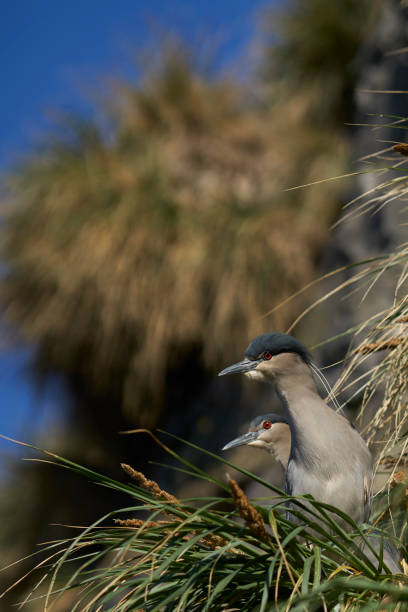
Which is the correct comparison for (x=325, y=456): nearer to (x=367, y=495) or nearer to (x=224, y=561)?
(x=367, y=495)

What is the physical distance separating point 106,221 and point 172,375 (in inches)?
47.0

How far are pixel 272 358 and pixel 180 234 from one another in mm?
2835

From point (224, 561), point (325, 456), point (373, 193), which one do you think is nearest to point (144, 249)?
point (373, 193)

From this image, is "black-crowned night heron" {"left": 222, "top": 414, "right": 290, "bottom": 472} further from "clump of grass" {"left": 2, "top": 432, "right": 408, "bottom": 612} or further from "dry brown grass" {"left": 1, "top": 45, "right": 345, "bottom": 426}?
"dry brown grass" {"left": 1, "top": 45, "right": 345, "bottom": 426}

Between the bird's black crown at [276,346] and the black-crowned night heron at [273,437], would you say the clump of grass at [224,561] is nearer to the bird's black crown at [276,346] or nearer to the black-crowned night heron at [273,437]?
the bird's black crown at [276,346]

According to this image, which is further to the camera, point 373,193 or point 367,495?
point 373,193

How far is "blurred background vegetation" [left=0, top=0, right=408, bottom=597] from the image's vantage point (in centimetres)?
455

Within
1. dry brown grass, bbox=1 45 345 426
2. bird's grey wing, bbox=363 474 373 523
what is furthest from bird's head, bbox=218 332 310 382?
dry brown grass, bbox=1 45 345 426

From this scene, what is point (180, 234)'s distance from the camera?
4773mm

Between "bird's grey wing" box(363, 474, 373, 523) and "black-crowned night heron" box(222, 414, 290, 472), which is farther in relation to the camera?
"black-crowned night heron" box(222, 414, 290, 472)

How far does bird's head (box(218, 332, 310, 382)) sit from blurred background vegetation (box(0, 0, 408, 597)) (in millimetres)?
1912

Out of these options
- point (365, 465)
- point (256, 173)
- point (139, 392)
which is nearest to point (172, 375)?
point (139, 392)

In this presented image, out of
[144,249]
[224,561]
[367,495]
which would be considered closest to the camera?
[224,561]

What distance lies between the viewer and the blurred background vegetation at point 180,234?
4555 millimetres
